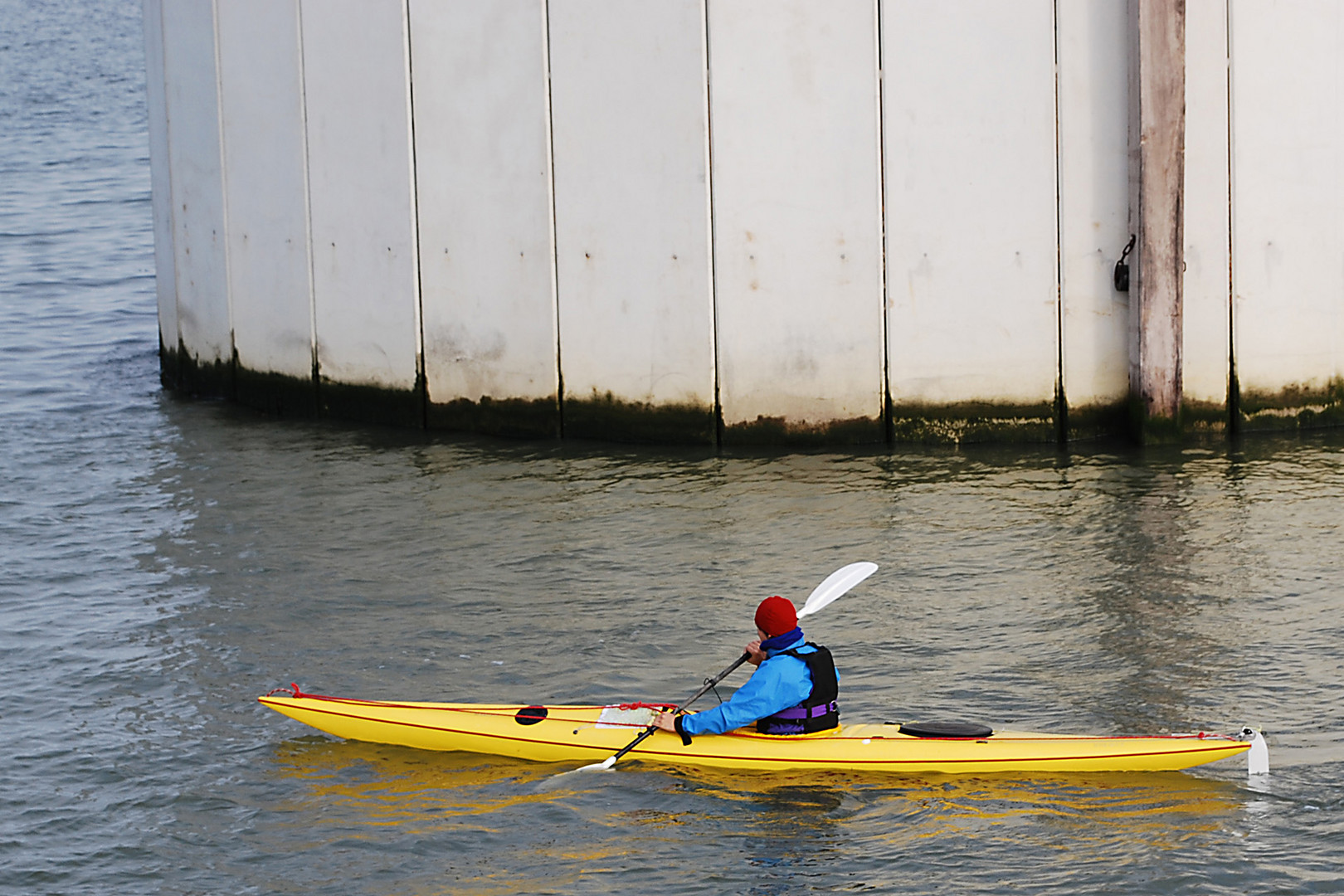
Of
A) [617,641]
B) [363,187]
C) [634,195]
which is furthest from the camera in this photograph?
[363,187]

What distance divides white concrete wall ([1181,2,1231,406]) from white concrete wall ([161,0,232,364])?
9.26 metres

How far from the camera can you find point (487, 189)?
47.6 ft

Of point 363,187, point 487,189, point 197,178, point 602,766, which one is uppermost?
point 197,178

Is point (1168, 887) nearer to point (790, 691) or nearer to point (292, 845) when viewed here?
point (790, 691)

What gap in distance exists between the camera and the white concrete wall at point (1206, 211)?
13500 mm

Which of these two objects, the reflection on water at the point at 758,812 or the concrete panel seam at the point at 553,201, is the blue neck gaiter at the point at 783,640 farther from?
the concrete panel seam at the point at 553,201

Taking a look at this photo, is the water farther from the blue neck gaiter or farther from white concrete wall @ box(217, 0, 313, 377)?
white concrete wall @ box(217, 0, 313, 377)

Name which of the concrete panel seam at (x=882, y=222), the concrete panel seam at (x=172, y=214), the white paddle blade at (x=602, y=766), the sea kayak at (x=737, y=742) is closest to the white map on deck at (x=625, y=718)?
the sea kayak at (x=737, y=742)

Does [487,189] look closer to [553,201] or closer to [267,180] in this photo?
[553,201]

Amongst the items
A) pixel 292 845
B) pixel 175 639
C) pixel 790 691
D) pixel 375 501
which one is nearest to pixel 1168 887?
pixel 790 691

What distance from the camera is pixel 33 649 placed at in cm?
1014

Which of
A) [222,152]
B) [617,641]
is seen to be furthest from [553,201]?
[617,641]

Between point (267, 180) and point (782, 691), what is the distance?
31.9 feet

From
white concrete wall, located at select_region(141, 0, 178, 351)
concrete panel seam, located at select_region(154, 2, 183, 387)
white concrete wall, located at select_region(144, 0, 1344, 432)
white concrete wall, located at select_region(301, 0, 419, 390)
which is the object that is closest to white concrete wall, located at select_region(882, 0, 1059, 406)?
white concrete wall, located at select_region(144, 0, 1344, 432)
